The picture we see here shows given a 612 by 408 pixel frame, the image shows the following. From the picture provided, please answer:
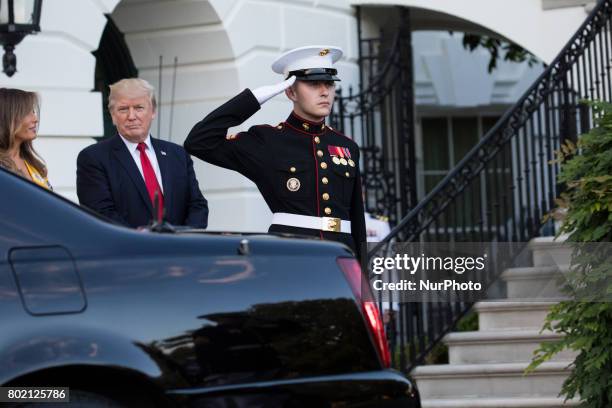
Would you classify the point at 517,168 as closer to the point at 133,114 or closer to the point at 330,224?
the point at 330,224

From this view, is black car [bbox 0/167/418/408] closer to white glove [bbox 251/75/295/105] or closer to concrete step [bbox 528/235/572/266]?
white glove [bbox 251/75/295/105]

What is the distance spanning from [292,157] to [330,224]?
14.3 inches

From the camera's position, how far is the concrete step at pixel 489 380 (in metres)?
9.17

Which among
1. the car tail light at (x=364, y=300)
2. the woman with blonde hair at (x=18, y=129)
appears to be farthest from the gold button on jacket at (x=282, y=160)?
the car tail light at (x=364, y=300)

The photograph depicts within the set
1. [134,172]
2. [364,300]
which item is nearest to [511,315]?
[134,172]

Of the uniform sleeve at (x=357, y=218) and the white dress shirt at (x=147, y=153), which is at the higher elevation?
the white dress shirt at (x=147, y=153)

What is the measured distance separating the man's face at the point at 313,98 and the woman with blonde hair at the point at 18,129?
4.19 ft

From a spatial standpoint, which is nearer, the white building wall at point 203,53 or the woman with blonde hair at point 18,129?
the woman with blonde hair at point 18,129

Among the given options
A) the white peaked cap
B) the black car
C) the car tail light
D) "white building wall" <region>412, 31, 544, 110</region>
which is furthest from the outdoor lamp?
"white building wall" <region>412, 31, 544, 110</region>

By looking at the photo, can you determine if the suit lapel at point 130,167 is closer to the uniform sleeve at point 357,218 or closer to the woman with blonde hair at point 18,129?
the woman with blonde hair at point 18,129

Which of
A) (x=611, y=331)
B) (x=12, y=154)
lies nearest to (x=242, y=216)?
(x=611, y=331)

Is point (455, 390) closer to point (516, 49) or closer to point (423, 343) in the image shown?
point (423, 343)

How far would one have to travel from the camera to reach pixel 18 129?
616cm

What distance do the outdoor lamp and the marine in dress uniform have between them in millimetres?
2789
